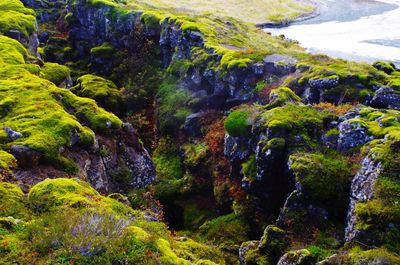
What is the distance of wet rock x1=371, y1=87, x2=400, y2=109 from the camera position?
29328 mm

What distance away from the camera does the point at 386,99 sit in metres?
29.8

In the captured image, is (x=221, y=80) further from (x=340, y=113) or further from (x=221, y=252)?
(x=221, y=252)

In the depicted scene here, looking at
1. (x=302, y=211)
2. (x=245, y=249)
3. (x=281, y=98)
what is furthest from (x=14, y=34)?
(x=302, y=211)

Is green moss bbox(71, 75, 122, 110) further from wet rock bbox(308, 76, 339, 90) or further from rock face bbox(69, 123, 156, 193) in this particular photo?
wet rock bbox(308, 76, 339, 90)

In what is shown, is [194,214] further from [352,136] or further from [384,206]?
[384,206]

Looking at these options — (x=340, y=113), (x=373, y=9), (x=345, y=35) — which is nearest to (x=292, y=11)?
(x=373, y=9)

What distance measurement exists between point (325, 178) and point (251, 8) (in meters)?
93.0

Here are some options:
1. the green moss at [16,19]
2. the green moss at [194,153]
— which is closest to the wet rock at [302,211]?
the green moss at [194,153]

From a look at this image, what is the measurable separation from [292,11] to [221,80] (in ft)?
250

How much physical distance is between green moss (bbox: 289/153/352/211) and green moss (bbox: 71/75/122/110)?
1078 inches

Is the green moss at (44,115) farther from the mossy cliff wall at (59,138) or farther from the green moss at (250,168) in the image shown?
the green moss at (250,168)

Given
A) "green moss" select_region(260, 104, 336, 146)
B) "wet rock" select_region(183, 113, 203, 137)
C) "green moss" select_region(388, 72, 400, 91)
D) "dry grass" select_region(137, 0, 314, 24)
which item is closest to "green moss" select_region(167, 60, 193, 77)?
"wet rock" select_region(183, 113, 203, 137)

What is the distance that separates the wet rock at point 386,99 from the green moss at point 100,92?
2809 centimetres

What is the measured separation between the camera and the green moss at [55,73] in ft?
141
